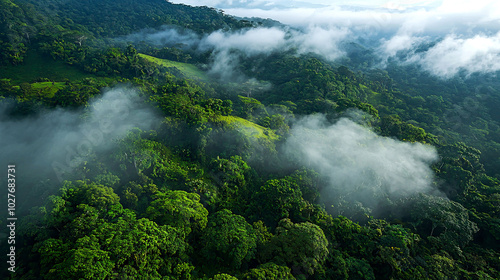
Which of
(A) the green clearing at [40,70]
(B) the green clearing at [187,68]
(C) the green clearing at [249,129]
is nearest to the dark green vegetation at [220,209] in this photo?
(C) the green clearing at [249,129]

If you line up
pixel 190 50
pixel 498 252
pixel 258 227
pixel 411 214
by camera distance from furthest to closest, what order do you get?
pixel 190 50
pixel 411 214
pixel 498 252
pixel 258 227

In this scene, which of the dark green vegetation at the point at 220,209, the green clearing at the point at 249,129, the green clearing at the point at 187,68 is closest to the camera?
the dark green vegetation at the point at 220,209

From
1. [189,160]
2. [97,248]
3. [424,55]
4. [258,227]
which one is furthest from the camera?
[424,55]

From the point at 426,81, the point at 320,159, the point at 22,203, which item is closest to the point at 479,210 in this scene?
the point at 320,159

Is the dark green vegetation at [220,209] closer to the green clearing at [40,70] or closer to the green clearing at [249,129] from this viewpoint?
the green clearing at [249,129]

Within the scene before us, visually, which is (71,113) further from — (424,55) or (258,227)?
(424,55)

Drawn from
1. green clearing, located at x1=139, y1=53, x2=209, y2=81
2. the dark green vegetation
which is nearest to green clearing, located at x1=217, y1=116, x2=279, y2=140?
the dark green vegetation
